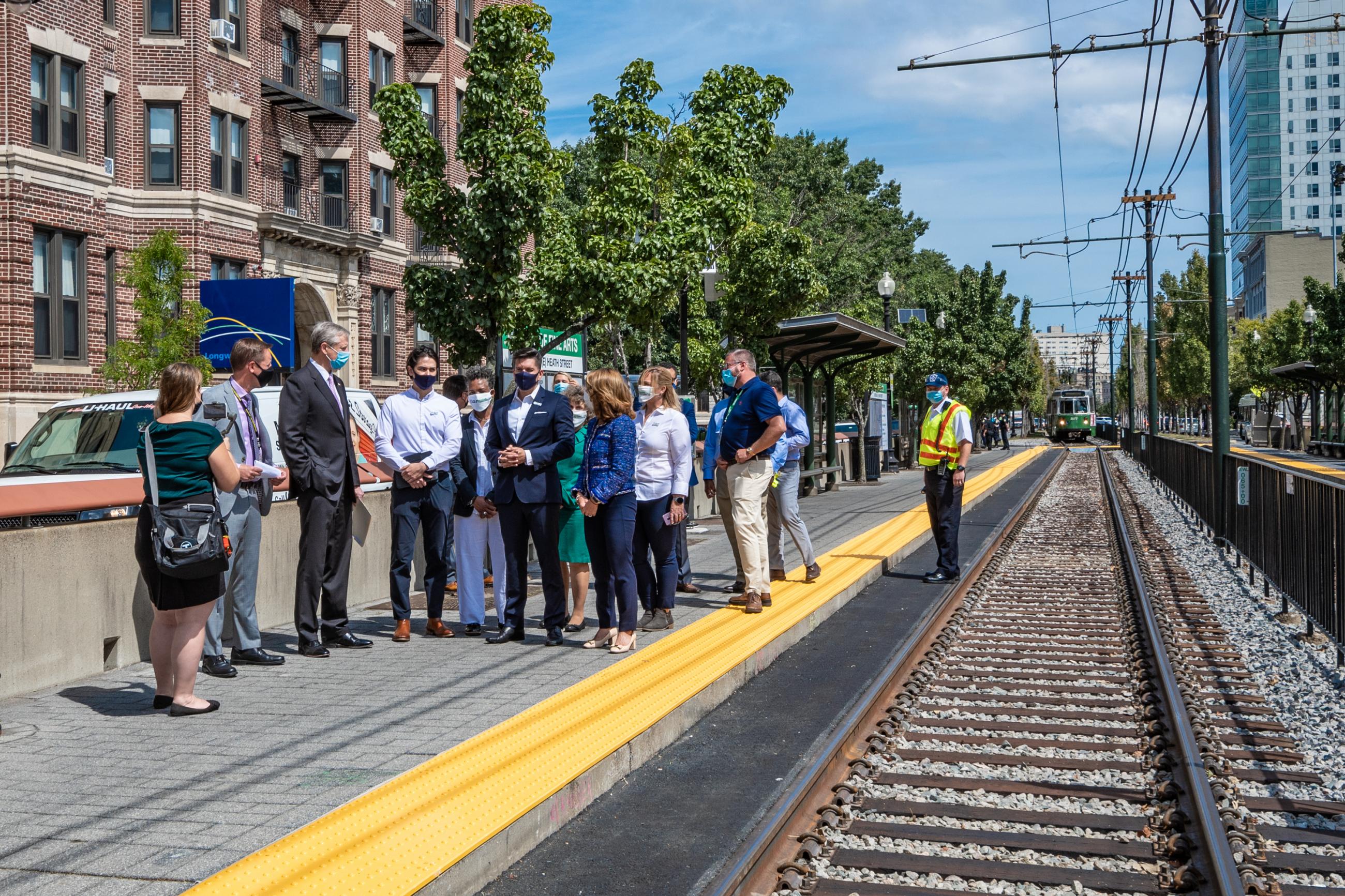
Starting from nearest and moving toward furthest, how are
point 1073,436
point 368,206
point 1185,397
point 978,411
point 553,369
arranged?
point 553,369, point 368,206, point 978,411, point 1073,436, point 1185,397

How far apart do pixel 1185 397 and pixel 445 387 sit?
325 ft

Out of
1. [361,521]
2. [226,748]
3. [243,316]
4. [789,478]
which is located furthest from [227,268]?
[226,748]

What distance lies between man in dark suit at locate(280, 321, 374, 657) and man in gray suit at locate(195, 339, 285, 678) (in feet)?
0.67

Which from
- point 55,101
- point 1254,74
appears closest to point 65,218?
point 55,101

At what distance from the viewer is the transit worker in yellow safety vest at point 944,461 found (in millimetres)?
12062

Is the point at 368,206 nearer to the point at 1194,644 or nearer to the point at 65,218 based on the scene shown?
the point at 65,218

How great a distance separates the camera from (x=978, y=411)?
6056 centimetres

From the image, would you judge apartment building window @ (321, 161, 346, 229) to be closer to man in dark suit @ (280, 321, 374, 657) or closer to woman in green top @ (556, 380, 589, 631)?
woman in green top @ (556, 380, 589, 631)

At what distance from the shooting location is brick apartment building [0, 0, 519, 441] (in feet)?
72.7

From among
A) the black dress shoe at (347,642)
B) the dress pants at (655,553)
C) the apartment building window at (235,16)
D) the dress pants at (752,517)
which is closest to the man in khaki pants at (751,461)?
the dress pants at (752,517)

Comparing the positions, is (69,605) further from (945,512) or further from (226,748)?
(945,512)

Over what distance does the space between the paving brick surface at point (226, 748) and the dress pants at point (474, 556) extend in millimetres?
248

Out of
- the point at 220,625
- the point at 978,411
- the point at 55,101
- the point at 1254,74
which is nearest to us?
the point at 220,625

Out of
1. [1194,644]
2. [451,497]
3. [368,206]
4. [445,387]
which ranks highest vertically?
[368,206]
